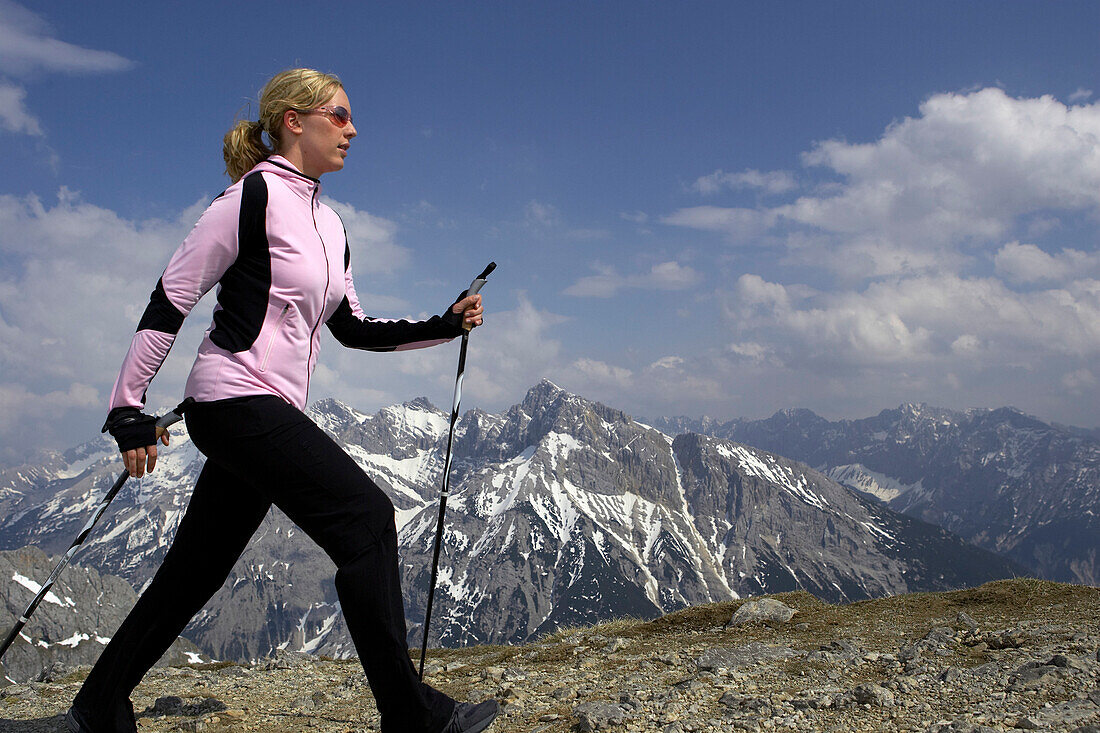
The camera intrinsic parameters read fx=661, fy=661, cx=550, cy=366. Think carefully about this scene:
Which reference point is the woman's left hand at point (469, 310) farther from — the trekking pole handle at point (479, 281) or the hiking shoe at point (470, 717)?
the hiking shoe at point (470, 717)

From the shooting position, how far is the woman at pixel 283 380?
3.97 m

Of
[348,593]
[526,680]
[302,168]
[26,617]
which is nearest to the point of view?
[348,593]

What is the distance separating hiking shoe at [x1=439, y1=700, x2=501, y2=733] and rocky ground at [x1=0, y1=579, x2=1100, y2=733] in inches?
48.2

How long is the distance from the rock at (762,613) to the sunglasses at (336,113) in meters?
9.48

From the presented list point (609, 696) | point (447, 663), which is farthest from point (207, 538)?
point (447, 663)

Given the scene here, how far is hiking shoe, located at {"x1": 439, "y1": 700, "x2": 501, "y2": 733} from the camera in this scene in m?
4.25

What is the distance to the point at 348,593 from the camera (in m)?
3.88

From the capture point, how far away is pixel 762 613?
10.9 m

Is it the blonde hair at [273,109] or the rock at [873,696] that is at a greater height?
the blonde hair at [273,109]

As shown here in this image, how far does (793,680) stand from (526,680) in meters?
3.13

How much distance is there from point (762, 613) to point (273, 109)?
1012 centimetres

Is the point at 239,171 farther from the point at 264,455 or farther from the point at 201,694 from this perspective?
the point at 201,694

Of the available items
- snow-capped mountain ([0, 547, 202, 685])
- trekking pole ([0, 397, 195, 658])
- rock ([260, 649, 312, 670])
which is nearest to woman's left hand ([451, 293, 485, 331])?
trekking pole ([0, 397, 195, 658])

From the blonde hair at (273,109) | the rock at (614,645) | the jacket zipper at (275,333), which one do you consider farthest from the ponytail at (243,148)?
the rock at (614,645)
